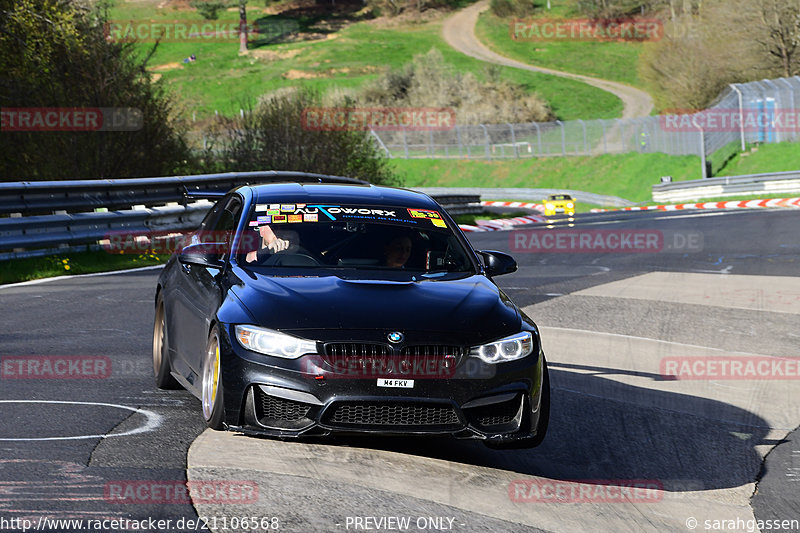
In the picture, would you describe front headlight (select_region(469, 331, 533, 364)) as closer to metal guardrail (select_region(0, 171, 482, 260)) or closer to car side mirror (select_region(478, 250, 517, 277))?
car side mirror (select_region(478, 250, 517, 277))

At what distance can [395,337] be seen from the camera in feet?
19.1

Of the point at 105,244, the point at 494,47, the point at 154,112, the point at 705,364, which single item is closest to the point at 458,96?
the point at 494,47

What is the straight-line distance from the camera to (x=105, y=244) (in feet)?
58.5

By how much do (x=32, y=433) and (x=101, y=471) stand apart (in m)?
1.00

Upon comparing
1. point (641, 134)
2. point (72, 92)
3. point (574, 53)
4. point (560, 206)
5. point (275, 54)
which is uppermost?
point (275, 54)

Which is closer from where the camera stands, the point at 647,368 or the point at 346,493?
the point at 346,493

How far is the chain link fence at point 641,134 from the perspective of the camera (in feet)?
170

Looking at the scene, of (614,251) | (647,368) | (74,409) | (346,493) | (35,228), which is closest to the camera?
(346,493)

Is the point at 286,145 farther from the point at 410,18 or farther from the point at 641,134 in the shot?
the point at 410,18

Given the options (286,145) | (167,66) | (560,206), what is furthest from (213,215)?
(167,66)

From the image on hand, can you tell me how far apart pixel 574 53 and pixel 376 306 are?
121 m

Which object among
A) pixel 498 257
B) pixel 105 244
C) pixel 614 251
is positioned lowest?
pixel 614 251

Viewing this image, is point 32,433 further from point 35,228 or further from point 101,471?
point 35,228

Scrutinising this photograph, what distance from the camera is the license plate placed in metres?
5.76
